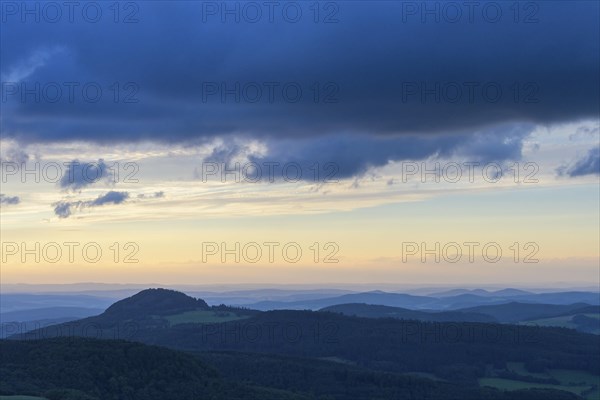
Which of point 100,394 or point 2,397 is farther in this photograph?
point 100,394

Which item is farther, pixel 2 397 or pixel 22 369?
pixel 22 369

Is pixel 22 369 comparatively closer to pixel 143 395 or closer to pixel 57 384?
pixel 57 384

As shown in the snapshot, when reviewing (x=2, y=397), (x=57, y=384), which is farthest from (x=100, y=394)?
(x=2, y=397)

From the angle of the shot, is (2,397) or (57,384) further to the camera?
(57,384)

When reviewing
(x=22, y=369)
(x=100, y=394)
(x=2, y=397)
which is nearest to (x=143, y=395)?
(x=100, y=394)

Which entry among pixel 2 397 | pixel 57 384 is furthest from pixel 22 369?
pixel 2 397

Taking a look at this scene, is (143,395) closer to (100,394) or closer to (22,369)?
(100,394)

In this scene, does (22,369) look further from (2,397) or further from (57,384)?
(2,397)
